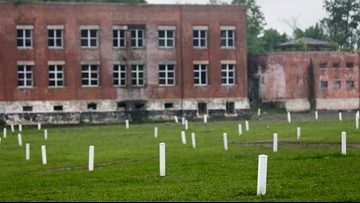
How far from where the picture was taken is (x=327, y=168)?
21562mm

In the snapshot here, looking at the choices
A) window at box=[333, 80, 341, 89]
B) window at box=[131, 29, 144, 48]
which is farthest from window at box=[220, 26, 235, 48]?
window at box=[333, 80, 341, 89]

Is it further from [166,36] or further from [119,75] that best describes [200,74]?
[119,75]

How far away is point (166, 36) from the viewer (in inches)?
2682

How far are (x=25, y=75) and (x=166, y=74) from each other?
12.2 m

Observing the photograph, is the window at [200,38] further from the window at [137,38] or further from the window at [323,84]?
the window at [323,84]

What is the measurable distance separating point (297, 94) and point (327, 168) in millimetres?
54356

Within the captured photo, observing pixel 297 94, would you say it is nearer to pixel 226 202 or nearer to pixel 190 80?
pixel 190 80

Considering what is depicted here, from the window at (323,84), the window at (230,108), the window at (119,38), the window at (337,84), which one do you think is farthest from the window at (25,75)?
the window at (337,84)

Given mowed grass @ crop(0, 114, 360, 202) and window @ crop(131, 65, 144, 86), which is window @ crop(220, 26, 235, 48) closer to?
window @ crop(131, 65, 144, 86)

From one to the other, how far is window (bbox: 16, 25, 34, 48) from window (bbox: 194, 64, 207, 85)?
1459 cm

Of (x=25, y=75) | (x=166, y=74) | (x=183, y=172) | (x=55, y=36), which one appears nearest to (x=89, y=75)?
(x=55, y=36)

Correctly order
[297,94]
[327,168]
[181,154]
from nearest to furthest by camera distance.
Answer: [327,168], [181,154], [297,94]

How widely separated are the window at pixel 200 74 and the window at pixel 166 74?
2.10 meters

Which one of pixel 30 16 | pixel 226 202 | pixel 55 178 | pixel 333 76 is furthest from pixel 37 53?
pixel 226 202
